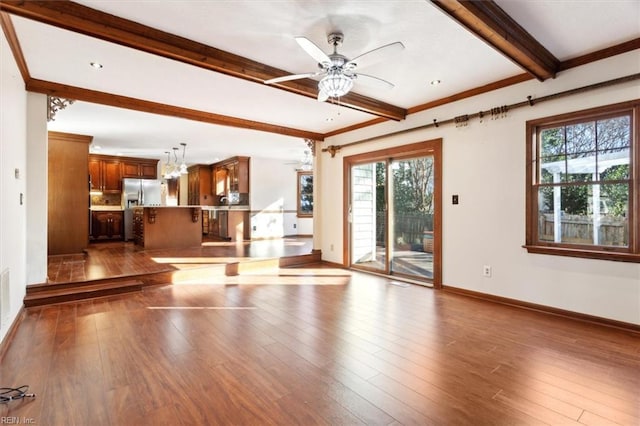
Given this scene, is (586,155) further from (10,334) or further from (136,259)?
(136,259)

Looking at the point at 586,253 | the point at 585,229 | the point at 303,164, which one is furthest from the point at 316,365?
the point at 303,164

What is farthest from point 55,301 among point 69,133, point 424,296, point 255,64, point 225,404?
point 424,296

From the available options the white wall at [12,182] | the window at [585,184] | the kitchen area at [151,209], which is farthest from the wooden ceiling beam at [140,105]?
the window at [585,184]

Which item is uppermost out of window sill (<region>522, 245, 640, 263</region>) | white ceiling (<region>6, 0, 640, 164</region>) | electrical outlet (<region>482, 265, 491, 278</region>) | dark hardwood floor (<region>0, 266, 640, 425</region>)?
white ceiling (<region>6, 0, 640, 164</region>)

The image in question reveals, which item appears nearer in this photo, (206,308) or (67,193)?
(206,308)

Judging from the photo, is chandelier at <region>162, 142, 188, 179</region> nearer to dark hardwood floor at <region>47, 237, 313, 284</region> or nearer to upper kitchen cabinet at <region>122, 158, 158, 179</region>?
upper kitchen cabinet at <region>122, 158, 158, 179</region>

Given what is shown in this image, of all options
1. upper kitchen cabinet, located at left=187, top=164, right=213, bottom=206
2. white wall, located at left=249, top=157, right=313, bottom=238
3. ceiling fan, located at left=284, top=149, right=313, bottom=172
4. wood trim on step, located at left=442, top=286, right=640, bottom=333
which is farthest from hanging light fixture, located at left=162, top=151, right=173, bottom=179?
wood trim on step, located at left=442, top=286, right=640, bottom=333

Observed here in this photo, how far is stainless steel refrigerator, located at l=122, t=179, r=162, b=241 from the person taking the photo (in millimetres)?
8688

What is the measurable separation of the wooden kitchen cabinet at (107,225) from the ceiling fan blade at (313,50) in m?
8.24

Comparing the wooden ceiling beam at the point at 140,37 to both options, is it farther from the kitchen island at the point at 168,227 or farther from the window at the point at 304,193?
the window at the point at 304,193

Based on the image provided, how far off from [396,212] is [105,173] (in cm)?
805

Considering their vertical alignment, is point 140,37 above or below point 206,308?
above

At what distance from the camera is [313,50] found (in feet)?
8.02

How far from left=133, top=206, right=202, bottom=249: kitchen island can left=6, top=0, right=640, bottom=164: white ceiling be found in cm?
258
